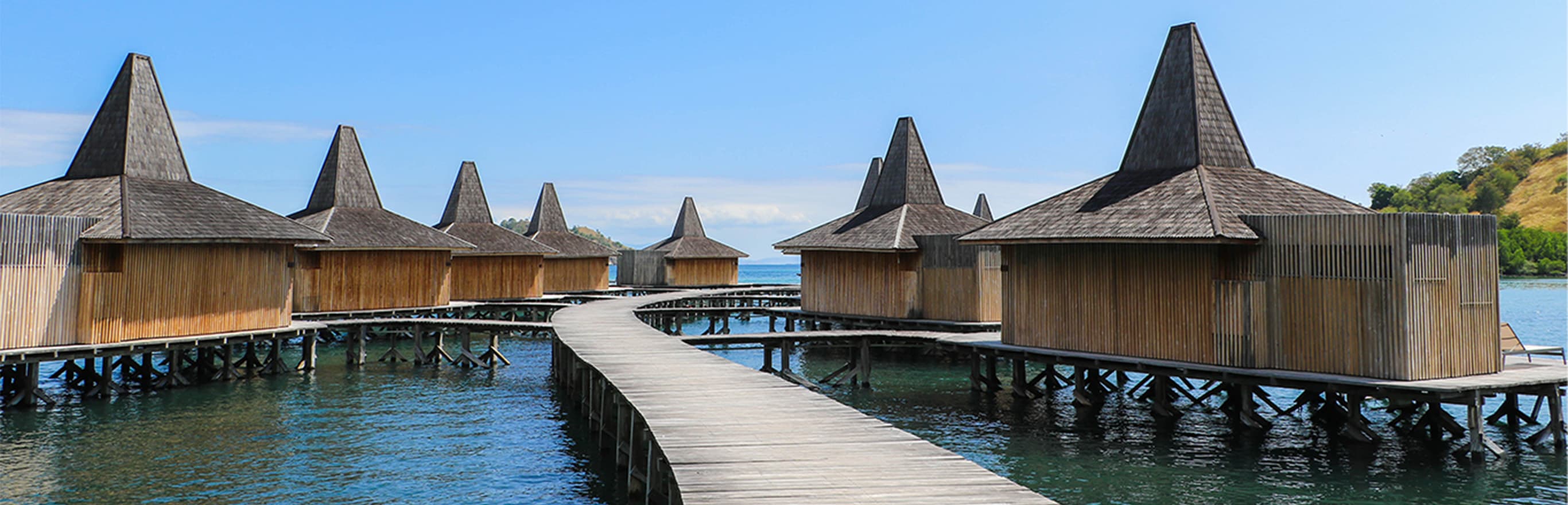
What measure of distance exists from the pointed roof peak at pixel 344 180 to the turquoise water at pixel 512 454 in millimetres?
10934

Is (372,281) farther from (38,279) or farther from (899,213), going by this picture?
(899,213)

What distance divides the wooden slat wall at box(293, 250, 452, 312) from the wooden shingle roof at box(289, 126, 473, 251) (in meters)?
0.65

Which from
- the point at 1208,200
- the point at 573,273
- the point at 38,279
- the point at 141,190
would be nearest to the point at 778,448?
the point at 1208,200

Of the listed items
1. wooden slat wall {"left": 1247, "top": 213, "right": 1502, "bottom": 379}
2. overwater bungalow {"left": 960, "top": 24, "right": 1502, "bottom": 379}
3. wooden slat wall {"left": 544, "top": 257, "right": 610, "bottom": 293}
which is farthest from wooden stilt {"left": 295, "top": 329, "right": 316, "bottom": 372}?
wooden slat wall {"left": 1247, "top": 213, "right": 1502, "bottom": 379}

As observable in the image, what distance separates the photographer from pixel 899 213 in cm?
2812

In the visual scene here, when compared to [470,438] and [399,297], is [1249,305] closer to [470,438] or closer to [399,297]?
[470,438]

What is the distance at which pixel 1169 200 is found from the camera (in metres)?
16.7

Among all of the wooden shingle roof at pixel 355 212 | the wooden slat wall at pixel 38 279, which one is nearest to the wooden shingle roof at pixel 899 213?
the wooden shingle roof at pixel 355 212

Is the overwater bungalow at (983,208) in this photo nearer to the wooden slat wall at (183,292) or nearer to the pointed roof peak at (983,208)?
the pointed roof peak at (983,208)

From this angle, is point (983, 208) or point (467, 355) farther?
point (983, 208)

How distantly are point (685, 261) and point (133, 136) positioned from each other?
31.8m

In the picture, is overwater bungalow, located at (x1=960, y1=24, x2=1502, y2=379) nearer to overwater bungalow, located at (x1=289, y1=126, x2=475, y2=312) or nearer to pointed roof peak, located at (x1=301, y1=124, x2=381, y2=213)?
overwater bungalow, located at (x1=289, y1=126, x2=475, y2=312)

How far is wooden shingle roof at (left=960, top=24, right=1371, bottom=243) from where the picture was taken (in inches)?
631

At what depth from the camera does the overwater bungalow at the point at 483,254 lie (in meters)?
38.5
